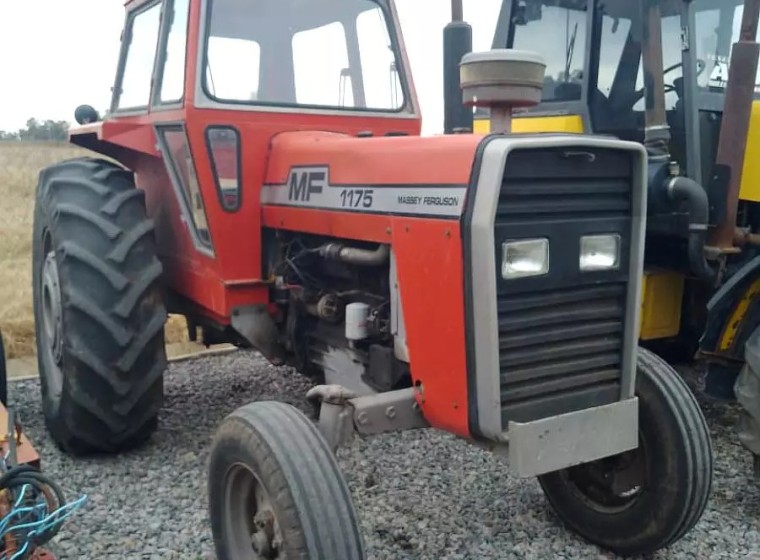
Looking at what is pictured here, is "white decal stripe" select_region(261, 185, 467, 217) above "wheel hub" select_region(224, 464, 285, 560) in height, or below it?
above

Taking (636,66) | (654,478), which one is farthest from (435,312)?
(636,66)

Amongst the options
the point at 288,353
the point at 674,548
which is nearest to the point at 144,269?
the point at 288,353

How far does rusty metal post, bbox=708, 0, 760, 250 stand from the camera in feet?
11.9

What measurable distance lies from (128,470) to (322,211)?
164 centimetres

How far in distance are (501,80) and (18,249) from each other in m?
8.34

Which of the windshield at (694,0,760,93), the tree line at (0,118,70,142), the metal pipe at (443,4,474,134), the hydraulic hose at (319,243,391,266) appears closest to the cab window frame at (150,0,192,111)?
the hydraulic hose at (319,243,391,266)

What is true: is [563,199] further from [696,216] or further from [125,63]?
[125,63]

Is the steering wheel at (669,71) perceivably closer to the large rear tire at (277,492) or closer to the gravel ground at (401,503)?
the gravel ground at (401,503)

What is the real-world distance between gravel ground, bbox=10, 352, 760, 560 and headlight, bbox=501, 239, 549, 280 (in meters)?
1.20

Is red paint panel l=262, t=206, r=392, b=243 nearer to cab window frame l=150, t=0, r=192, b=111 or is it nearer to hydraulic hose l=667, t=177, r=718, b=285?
cab window frame l=150, t=0, r=192, b=111

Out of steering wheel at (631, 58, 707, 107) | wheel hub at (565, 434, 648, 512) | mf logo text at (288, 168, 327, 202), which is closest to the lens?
wheel hub at (565, 434, 648, 512)

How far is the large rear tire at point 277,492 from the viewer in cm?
228

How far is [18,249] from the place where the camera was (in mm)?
9523

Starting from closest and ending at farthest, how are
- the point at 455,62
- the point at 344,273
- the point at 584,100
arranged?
1. the point at 344,273
2. the point at 455,62
3. the point at 584,100
